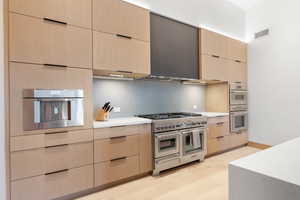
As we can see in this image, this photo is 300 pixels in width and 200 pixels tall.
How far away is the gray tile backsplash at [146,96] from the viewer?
272cm

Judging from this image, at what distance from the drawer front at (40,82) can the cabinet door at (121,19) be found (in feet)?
2.19

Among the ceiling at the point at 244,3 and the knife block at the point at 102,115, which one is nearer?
the knife block at the point at 102,115

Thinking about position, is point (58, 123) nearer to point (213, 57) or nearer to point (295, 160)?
point (295, 160)

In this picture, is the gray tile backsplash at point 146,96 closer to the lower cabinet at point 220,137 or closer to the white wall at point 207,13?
the lower cabinet at point 220,137

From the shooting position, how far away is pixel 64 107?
1.96 metres

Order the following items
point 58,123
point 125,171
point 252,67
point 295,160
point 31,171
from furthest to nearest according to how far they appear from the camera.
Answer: point 252,67
point 125,171
point 58,123
point 31,171
point 295,160

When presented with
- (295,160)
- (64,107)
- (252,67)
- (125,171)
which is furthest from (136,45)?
(252,67)

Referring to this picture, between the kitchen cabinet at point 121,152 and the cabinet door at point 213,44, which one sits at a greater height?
the cabinet door at point 213,44

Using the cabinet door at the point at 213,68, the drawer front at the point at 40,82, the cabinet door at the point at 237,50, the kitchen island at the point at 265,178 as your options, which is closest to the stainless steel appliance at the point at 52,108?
the drawer front at the point at 40,82

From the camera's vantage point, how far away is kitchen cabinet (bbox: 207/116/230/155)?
3.40m

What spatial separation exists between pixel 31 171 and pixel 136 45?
1.97 metres

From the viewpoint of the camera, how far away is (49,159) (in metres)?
1.83

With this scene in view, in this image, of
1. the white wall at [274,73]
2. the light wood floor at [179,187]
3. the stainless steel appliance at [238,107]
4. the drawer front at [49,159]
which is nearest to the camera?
the drawer front at [49,159]

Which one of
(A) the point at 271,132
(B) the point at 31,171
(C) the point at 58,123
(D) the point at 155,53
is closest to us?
(B) the point at 31,171
